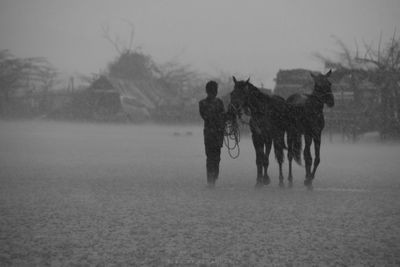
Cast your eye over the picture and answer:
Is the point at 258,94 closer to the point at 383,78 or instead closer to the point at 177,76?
the point at 383,78

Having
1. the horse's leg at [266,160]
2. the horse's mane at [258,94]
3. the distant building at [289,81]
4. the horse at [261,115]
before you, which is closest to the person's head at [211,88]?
the horse at [261,115]

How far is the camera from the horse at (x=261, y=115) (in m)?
7.59

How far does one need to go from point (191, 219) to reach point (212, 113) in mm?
2982

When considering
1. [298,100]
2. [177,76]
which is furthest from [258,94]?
[177,76]

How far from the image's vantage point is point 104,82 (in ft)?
149

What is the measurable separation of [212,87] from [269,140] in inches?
63.9

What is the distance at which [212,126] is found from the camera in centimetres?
781

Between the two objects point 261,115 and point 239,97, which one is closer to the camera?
point 239,97

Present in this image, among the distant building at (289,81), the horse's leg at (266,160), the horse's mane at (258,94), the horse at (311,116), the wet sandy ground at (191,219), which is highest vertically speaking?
the distant building at (289,81)

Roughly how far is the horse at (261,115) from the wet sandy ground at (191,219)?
2.33 feet

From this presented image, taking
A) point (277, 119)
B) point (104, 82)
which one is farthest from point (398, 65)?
point (104, 82)

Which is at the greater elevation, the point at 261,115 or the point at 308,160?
the point at 261,115

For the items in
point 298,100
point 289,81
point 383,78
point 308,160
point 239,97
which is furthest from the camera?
point 289,81

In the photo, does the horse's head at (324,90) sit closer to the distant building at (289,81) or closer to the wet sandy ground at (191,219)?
the wet sandy ground at (191,219)
